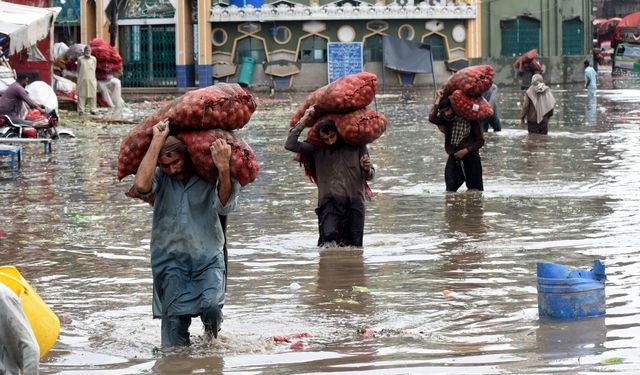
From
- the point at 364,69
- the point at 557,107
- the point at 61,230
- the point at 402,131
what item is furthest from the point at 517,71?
the point at 61,230

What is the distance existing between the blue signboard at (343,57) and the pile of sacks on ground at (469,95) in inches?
1295

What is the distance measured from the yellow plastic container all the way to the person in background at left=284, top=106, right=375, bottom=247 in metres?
5.18

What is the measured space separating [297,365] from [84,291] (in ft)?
9.61

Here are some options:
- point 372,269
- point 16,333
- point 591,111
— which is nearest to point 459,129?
point 372,269

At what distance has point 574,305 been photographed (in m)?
7.82

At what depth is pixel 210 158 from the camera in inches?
284

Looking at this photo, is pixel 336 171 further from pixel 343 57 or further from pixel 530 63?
pixel 343 57

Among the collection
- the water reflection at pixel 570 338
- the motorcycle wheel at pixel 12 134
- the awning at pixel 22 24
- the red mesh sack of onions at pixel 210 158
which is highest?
the awning at pixel 22 24

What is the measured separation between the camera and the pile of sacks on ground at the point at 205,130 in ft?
23.7

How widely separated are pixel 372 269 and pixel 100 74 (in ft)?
76.1

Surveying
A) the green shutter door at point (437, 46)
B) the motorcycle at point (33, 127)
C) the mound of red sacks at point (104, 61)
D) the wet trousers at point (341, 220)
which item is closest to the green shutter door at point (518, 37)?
the green shutter door at point (437, 46)

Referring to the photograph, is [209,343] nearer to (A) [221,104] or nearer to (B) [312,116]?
(A) [221,104]

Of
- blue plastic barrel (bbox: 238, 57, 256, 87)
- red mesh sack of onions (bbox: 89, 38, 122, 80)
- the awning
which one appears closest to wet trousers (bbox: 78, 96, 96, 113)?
red mesh sack of onions (bbox: 89, 38, 122, 80)

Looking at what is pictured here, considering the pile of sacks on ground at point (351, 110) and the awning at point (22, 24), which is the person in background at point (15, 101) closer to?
the awning at point (22, 24)
